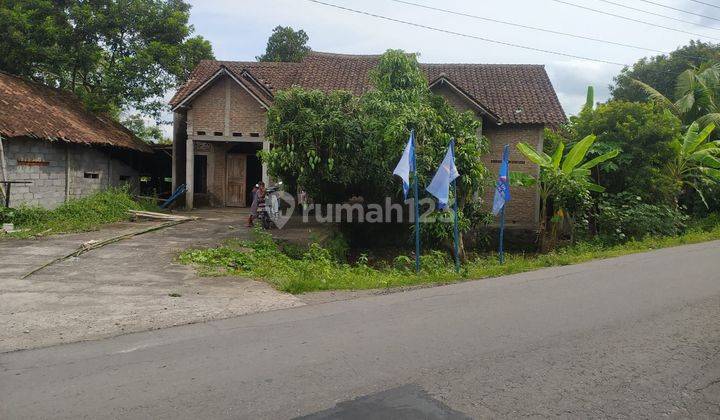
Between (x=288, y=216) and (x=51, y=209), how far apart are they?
735 cm

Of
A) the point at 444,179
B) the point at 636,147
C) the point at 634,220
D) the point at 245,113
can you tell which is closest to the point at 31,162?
the point at 245,113

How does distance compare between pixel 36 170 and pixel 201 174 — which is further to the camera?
pixel 201 174

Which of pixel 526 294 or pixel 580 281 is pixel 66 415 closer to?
pixel 526 294

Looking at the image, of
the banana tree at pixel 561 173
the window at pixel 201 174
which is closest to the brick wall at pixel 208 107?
the window at pixel 201 174

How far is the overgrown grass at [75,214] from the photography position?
13430 mm

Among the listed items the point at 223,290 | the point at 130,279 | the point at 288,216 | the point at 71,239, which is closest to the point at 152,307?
the point at 223,290

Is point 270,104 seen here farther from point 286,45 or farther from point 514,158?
point 286,45

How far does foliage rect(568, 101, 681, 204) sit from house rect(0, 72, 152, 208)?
1708cm

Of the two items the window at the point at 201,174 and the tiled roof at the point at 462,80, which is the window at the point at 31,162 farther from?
the window at the point at 201,174

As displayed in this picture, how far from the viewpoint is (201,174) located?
21688 millimetres

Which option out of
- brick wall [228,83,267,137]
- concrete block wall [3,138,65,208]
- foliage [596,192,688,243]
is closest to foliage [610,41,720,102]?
foliage [596,192,688,243]

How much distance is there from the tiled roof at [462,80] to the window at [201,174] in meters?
2.83

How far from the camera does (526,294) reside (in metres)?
7.95

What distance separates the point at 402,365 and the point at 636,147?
1551 cm
